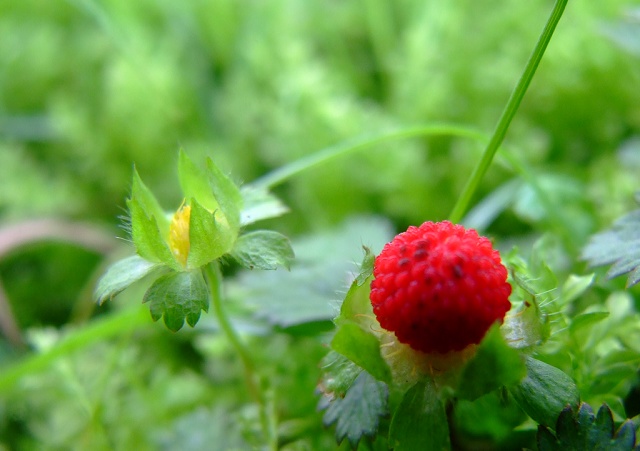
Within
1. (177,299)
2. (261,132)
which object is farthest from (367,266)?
(261,132)

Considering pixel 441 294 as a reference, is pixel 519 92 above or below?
above

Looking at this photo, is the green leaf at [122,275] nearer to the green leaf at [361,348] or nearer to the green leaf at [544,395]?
the green leaf at [361,348]

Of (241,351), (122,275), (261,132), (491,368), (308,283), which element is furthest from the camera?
(261,132)

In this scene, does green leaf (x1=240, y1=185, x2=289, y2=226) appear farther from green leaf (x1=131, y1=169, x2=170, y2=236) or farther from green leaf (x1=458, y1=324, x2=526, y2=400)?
green leaf (x1=458, y1=324, x2=526, y2=400)

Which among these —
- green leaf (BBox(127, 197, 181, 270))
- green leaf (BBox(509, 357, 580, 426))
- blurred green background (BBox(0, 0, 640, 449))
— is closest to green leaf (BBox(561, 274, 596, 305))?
green leaf (BBox(509, 357, 580, 426))

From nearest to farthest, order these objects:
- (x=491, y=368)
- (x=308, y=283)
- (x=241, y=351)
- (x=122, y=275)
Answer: (x=491, y=368)
(x=122, y=275)
(x=241, y=351)
(x=308, y=283)

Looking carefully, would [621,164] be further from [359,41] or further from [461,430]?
[359,41]

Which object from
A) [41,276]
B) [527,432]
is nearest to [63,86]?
[41,276]

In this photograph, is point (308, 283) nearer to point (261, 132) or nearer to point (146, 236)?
point (146, 236)
